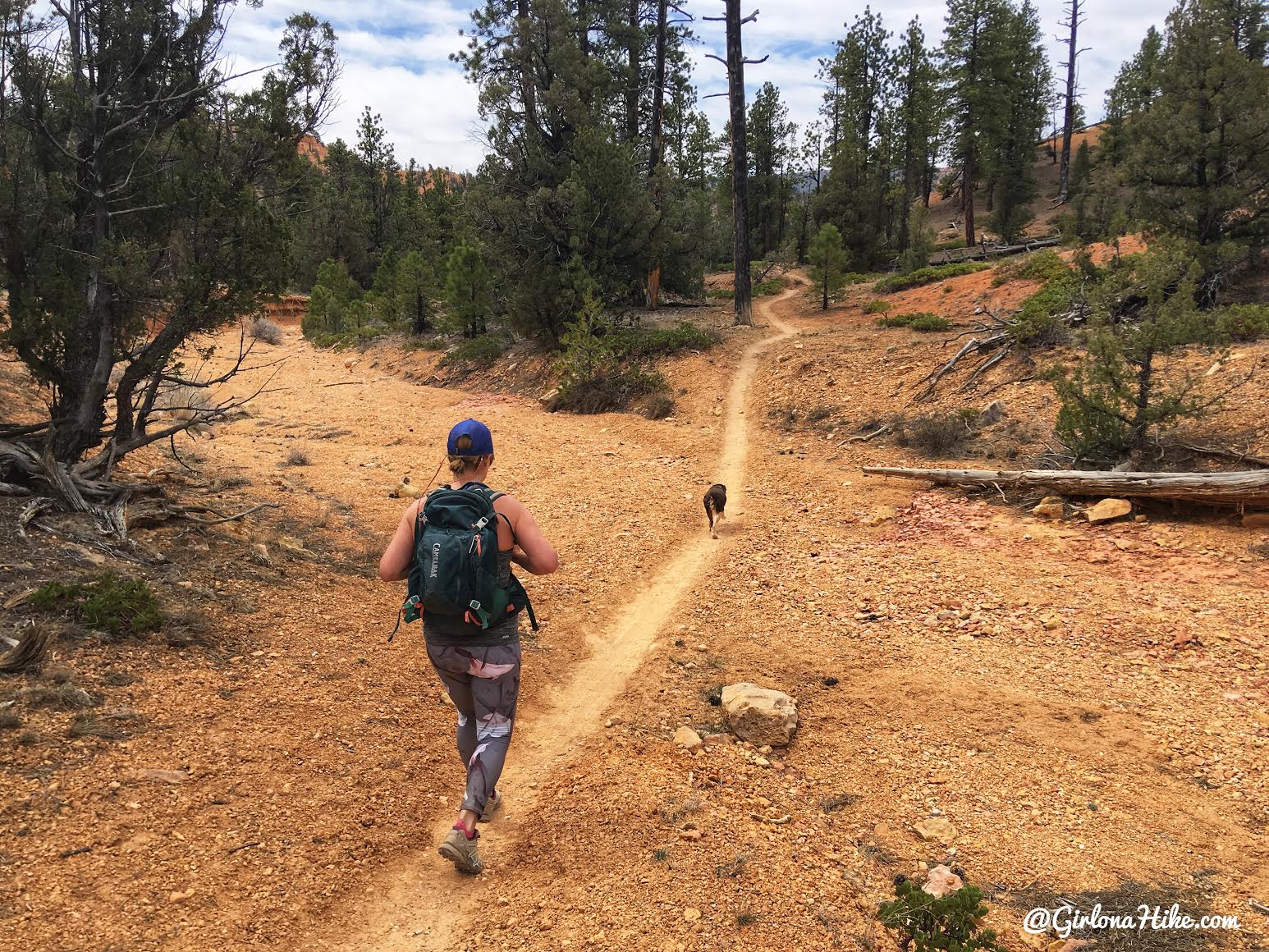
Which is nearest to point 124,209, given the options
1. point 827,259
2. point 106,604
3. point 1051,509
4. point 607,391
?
point 106,604

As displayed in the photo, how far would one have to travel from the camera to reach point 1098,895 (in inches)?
132

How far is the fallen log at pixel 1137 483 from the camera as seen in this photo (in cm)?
731

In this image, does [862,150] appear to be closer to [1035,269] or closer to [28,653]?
Answer: [1035,269]

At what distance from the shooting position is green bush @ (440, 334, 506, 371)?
23047 mm

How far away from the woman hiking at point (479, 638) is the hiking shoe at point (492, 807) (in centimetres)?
41

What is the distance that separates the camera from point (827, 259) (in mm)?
26188

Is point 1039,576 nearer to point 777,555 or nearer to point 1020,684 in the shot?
point 1020,684

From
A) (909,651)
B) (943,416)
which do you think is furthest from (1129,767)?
(943,416)

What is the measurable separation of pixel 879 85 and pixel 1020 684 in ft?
155

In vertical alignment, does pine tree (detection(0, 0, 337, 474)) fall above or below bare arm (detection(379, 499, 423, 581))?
above

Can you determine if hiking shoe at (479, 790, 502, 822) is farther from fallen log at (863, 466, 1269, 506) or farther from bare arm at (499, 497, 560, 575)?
fallen log at (863, 466, 1269, 506)

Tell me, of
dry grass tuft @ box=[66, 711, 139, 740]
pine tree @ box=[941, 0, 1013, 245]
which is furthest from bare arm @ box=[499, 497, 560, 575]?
pine tree @ box=[941, 0, 1013, 245]

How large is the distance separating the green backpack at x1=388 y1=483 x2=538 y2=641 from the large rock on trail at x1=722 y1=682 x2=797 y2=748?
229cm

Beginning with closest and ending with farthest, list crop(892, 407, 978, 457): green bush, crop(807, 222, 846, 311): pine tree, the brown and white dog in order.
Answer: the brown and white dog, crop(892, 407, 978, 457): green bush, crop(807, 222, 846, 311): pine tree
